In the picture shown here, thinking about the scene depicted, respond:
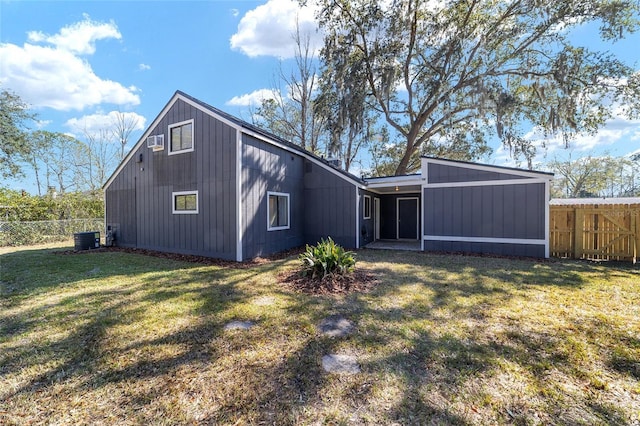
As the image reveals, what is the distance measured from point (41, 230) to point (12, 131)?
5.54 meters

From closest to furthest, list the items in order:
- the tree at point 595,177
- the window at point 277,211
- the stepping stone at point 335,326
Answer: the stepping stone at point 335,326 → the window at point 277,211 → the tree at point 595,177

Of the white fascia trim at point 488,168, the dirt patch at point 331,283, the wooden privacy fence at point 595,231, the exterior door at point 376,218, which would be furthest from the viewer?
the exterior door at point 376,218

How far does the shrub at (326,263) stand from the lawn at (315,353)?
2.30 ft

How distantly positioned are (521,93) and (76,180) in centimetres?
2897

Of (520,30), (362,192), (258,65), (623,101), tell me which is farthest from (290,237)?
(623,101)

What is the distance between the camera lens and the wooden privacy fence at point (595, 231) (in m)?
7.46

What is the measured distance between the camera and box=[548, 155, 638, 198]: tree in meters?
28.2

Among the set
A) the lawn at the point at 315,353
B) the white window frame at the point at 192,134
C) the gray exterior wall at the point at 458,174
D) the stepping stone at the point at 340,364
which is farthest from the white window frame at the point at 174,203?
the gray exterior wall at the point at 458,174

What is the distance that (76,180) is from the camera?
20344 mm

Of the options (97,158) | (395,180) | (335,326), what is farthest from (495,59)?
(97,158)

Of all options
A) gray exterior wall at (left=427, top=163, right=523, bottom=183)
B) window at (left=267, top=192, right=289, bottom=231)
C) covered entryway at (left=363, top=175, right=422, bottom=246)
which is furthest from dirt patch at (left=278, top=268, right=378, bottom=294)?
covered entryway at (left=363, top=175, right=422, bottom=246)

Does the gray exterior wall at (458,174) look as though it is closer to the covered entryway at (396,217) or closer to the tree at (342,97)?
the covered entryway at (396,217)

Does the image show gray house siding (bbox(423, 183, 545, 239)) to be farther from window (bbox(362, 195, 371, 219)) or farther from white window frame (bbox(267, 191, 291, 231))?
white window frame (bbox(267, 191, 291, 231))

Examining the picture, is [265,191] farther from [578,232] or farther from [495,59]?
[495,59]
